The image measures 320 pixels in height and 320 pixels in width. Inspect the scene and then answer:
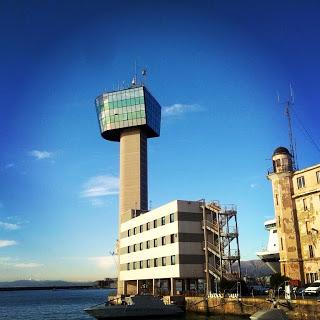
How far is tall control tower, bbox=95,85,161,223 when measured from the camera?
12631 centimetres

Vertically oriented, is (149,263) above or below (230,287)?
above

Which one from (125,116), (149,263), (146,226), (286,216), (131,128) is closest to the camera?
(286,216)

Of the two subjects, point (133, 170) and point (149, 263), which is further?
point (133, 170)

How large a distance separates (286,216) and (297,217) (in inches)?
73.5

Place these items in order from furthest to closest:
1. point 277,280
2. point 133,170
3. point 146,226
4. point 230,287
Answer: point 133,170 → point 146,226 → point 230,287 → point 277,280

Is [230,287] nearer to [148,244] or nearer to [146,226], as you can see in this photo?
[148,244]

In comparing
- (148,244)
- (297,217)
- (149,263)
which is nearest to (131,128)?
(148,244)

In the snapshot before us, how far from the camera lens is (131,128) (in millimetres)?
133625

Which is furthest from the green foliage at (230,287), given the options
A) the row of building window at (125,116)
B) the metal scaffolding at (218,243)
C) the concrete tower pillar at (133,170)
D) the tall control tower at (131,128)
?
the row of building window at (125,116)

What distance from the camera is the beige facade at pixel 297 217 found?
67.7m

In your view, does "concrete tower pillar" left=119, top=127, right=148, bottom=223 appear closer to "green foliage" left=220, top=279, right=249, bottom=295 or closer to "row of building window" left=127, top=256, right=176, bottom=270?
"row of building window" left=127, top=256, right=176, bottom=270

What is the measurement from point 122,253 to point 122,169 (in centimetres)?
3470

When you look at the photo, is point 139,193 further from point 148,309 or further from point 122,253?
point 148,309

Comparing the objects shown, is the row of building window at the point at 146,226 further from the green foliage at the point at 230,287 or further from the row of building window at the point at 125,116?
the row of building window at the point at 125,116
